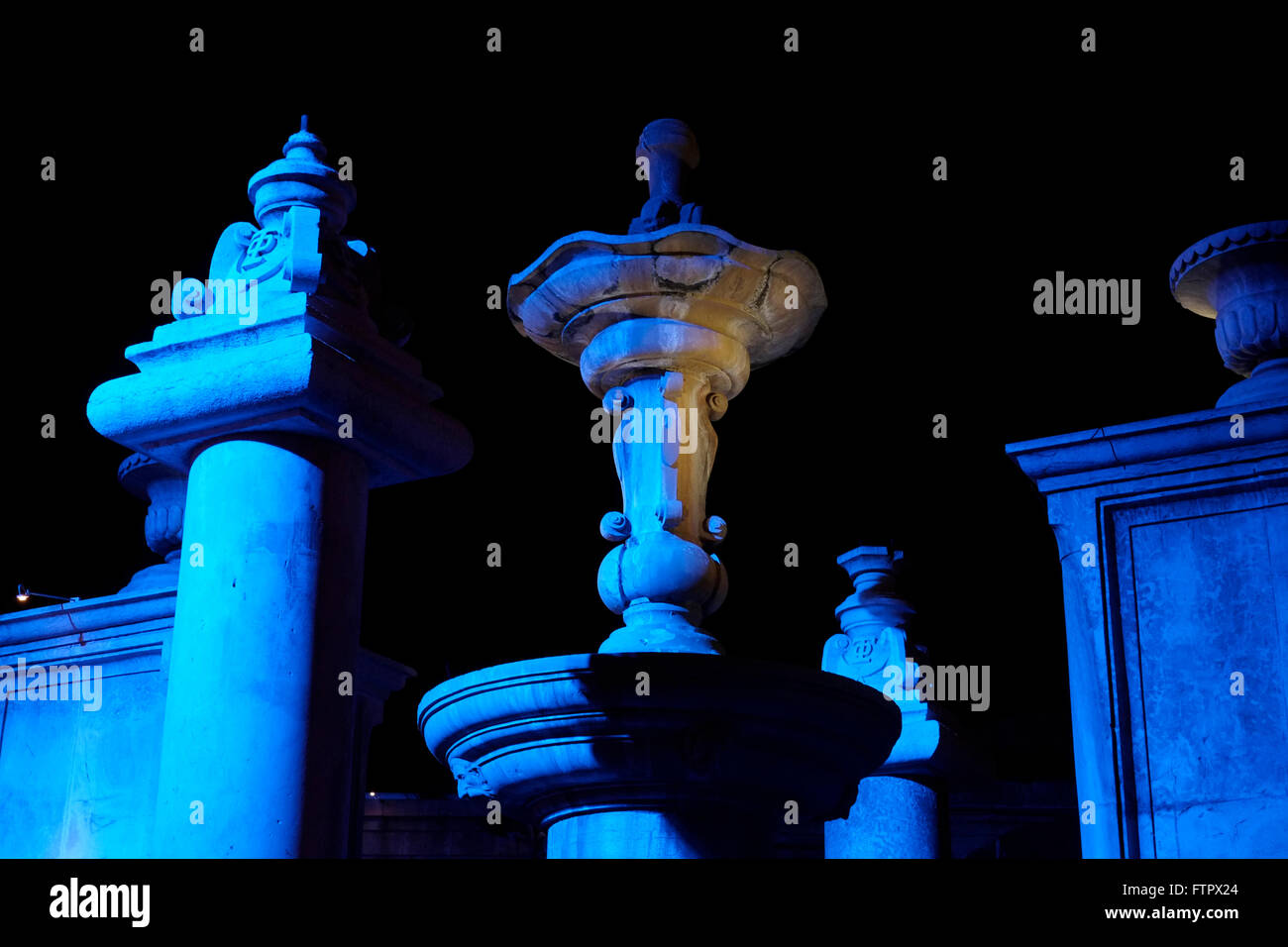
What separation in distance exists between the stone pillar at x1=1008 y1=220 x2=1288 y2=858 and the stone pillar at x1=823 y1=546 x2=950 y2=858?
17.8ft

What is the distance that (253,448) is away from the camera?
8008mm

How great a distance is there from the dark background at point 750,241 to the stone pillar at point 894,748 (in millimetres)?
1044

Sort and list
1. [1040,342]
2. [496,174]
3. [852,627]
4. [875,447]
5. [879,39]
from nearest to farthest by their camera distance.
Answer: [852,627], [879,39], [496,174], [1040,342], [875,447]

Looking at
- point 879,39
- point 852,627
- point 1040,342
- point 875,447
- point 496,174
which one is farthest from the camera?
point 875,447

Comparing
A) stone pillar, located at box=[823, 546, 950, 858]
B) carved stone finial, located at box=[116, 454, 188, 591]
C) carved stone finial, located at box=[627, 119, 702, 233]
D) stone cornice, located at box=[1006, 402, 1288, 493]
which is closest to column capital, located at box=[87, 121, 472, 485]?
carved stone finial, located at box=[627, 119, 702, 233]

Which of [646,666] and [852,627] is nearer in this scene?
[646,666]

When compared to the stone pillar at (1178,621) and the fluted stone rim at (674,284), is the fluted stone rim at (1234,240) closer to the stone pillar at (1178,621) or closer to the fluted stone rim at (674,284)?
the stone pillar at (1178,621)

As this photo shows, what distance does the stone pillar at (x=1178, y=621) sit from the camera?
7281mm

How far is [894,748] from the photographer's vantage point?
13.2 meters

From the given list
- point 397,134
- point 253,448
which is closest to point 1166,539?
point 253,448

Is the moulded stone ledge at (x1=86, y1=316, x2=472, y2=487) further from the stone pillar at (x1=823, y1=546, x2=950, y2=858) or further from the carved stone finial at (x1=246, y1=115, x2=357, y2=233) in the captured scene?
the stone pillar at (x1=823, y1=546, x2=950, y2=858)
